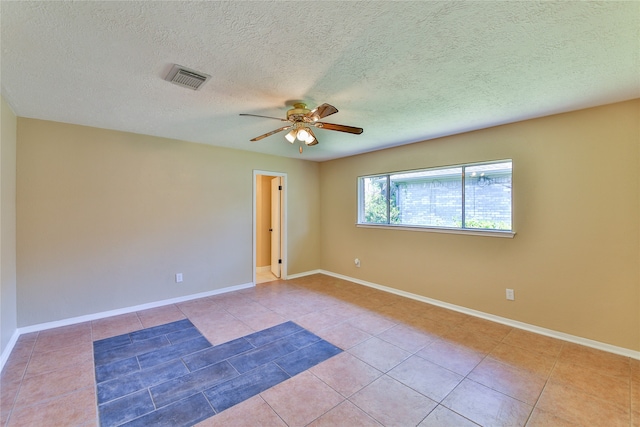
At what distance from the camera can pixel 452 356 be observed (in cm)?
253

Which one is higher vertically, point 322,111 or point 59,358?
point 322,111

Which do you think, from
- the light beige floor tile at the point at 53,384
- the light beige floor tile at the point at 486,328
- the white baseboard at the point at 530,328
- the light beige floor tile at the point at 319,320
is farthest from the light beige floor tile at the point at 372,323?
the light beige floor tile at the point at 53,384

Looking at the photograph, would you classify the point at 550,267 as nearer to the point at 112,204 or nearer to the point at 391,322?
the point at 391,322

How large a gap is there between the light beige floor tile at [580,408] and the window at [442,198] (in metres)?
1.76

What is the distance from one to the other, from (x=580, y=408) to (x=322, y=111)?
9.57ft

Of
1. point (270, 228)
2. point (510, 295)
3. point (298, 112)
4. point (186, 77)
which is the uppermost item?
point (186, 77)

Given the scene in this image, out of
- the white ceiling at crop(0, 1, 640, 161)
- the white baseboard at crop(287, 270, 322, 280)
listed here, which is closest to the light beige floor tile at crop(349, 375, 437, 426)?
the white ceiling at crop(0, 1, 640, 161)

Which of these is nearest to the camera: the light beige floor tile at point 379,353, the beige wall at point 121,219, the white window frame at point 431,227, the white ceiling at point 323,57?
the white ceiling at point 323,57

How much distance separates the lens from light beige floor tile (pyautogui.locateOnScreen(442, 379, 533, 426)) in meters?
1.77

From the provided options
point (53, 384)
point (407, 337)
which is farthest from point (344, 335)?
point (53, 384)

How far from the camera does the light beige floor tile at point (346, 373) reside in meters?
2.11

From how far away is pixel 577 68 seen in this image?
1.94m

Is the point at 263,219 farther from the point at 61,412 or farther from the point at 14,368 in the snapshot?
the point at 61,412

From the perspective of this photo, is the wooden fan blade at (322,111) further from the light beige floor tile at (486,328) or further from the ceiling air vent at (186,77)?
the light beige floor tile at (486,328)
